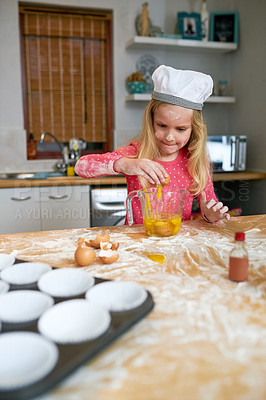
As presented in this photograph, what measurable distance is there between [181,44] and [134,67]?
0.41 meters

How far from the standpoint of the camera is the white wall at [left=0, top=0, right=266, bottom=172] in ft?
8.75

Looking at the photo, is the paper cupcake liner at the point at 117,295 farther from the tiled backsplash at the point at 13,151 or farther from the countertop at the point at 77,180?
the tiled backsplash at the point at 13,151

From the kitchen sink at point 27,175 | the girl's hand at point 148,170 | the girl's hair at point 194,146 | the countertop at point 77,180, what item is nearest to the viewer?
the girl's hand at point 148,170

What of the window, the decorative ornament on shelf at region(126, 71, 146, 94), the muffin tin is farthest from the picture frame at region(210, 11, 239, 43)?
the muffin tin

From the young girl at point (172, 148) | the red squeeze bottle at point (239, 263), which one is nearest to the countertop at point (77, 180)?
the young girl at point (172, 148)

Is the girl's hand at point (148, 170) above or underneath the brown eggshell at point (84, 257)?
above

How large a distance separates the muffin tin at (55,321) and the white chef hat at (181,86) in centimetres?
75

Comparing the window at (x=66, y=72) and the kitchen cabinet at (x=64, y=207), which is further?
the window at (x=66, y=72)

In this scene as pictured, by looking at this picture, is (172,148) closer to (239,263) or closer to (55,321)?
(239,263)

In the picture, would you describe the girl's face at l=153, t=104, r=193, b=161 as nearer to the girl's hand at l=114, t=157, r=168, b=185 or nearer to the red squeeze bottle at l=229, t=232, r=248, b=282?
the girl's hand at l=114, t=157, r=168, b=185

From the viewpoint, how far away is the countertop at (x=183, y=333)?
45cm

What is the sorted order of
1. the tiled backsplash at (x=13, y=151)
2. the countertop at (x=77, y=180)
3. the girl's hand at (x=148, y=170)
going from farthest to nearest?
the tiled backsplash at (x=13, y=151), the countertop at (x=77, y=180), the girl's hand at (x=148, y=170)

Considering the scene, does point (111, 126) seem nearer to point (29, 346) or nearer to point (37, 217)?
point (37, 217)

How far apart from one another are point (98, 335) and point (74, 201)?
194 centimetres
